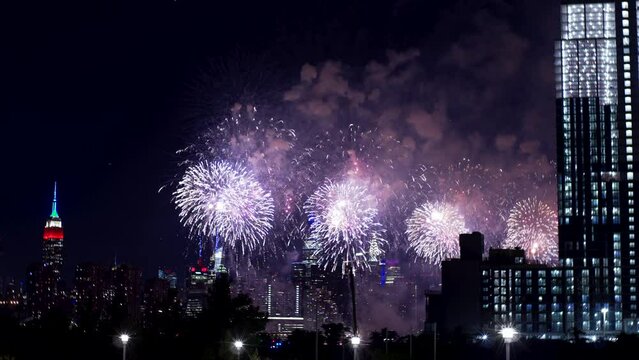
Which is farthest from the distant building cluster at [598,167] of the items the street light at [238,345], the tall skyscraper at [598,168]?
the street light at [238,345]

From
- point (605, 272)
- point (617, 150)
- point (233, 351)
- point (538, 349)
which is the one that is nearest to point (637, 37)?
point (617, 150)

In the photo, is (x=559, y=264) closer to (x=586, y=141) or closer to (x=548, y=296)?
(x=548, y=296)

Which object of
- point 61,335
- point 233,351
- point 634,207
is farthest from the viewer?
point 634,207

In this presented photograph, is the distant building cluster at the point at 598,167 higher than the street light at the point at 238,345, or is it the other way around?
the distant building cluster at the point at 598,167

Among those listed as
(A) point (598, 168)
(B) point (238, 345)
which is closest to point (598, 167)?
(A) point (598, 168)

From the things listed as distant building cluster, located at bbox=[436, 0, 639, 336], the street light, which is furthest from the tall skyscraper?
the street light

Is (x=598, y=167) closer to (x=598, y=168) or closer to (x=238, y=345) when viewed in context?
(x=598, y=168)

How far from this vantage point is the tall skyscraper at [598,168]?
19138 centimetres

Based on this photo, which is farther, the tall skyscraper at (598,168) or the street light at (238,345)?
the tall skyscraper at (598,168)

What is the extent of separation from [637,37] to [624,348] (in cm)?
6245

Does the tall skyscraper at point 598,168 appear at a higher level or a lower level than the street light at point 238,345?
higher

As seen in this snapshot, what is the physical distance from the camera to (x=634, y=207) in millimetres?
190125

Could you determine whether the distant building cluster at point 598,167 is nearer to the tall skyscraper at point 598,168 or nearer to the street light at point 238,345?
the tall skyscraper at point 598,168

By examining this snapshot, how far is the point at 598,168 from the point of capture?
7564 inches
